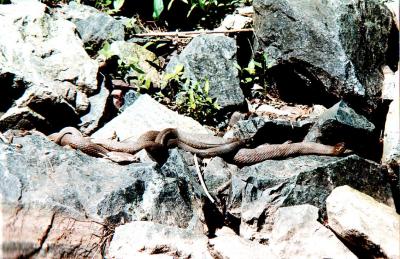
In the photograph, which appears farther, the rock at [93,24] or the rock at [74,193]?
the rock at [93,24]

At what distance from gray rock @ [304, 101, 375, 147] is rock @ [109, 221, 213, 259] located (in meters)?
3.07

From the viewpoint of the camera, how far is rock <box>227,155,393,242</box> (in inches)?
213

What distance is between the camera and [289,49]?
7.63 metres

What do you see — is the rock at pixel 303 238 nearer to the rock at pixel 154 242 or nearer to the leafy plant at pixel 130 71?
the rock at pixel 154 242

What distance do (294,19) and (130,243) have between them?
187 inches

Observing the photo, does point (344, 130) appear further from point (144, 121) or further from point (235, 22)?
point (235, 22)

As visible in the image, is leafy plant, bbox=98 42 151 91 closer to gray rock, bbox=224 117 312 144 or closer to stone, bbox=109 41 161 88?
stone, bbox=109 41 161 88

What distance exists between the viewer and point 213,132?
727 centimetres

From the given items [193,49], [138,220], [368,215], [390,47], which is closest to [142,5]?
[193,49]

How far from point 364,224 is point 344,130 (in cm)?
231

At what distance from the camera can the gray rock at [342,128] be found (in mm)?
6734

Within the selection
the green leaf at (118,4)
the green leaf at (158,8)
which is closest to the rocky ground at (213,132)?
the green leaf at (118,4)

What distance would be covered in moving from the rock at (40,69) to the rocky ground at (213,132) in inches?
0.7

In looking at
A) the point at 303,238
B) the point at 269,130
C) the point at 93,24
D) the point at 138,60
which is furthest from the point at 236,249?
the point at 93,24
